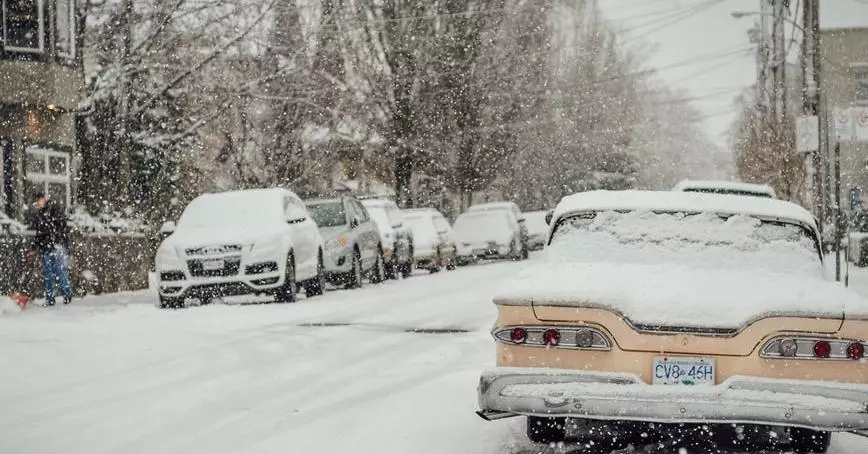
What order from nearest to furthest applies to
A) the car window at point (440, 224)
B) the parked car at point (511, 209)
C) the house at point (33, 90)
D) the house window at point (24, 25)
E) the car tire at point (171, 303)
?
the car tire at point (171, 303), the house at point (33, 90), the house window at point (24, 25), the car window at point (440, 224), the parked car at point (511, 209)

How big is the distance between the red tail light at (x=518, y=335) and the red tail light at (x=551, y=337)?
114 millimetres

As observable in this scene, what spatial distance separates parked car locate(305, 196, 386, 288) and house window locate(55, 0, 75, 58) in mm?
6343

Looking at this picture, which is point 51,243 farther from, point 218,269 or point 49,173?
point 49,173

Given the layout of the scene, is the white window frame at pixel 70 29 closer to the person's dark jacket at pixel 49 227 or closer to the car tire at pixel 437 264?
the person's dark jacket at pixel 49 227

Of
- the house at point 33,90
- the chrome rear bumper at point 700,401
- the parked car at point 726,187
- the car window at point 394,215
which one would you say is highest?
the house at point 33,90

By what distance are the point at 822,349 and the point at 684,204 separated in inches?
67.0

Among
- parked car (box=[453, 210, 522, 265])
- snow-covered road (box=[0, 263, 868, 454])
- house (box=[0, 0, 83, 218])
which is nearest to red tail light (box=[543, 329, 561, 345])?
snow-covered road (box=[0, 263, 868, 454])

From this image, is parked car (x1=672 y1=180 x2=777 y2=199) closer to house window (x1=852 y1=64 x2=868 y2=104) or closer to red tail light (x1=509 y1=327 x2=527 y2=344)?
red tail light (x1=509 y1=327 x2=527 y2=344)

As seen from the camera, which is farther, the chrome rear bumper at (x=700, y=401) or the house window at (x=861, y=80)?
the house window at (x=861, y=80)

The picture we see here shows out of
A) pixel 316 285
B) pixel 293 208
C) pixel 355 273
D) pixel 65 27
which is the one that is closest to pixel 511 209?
pixel 355 273

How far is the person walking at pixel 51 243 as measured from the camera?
1853 cm

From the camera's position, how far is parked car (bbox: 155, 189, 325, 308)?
56.2 feet

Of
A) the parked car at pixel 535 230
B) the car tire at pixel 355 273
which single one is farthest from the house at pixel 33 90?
the parked car at pixel 535 230

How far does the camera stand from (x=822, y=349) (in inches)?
235
